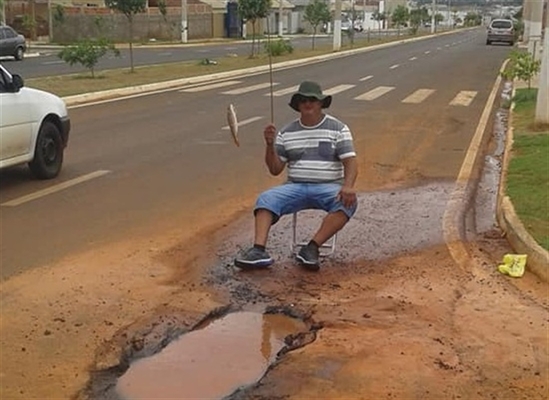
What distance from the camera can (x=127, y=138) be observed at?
14.0 metres

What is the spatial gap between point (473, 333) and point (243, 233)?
3.03 m

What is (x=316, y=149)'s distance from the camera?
7.36m

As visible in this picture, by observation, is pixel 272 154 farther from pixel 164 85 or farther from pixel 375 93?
pixel 164 85

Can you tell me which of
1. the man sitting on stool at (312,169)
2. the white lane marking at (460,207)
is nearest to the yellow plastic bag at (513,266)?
the white lane marking at (460,207)

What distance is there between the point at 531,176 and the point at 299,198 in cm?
408

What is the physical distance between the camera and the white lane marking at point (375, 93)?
2203 cm

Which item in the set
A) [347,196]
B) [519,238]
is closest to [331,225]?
[347,196]

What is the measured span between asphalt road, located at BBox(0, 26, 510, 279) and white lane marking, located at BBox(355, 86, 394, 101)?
0.09 feet

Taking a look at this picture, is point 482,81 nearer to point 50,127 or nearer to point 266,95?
Answer: point 266,95

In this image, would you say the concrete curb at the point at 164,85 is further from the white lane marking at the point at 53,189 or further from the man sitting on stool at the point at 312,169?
the man sitting on stool at the point at 312,169

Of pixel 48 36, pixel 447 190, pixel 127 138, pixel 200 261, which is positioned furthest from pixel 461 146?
pixel 48 36

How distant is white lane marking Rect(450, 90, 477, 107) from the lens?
68.8 ft

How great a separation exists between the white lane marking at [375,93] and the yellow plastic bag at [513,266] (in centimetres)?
1481

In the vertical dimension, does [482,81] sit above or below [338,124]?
below
